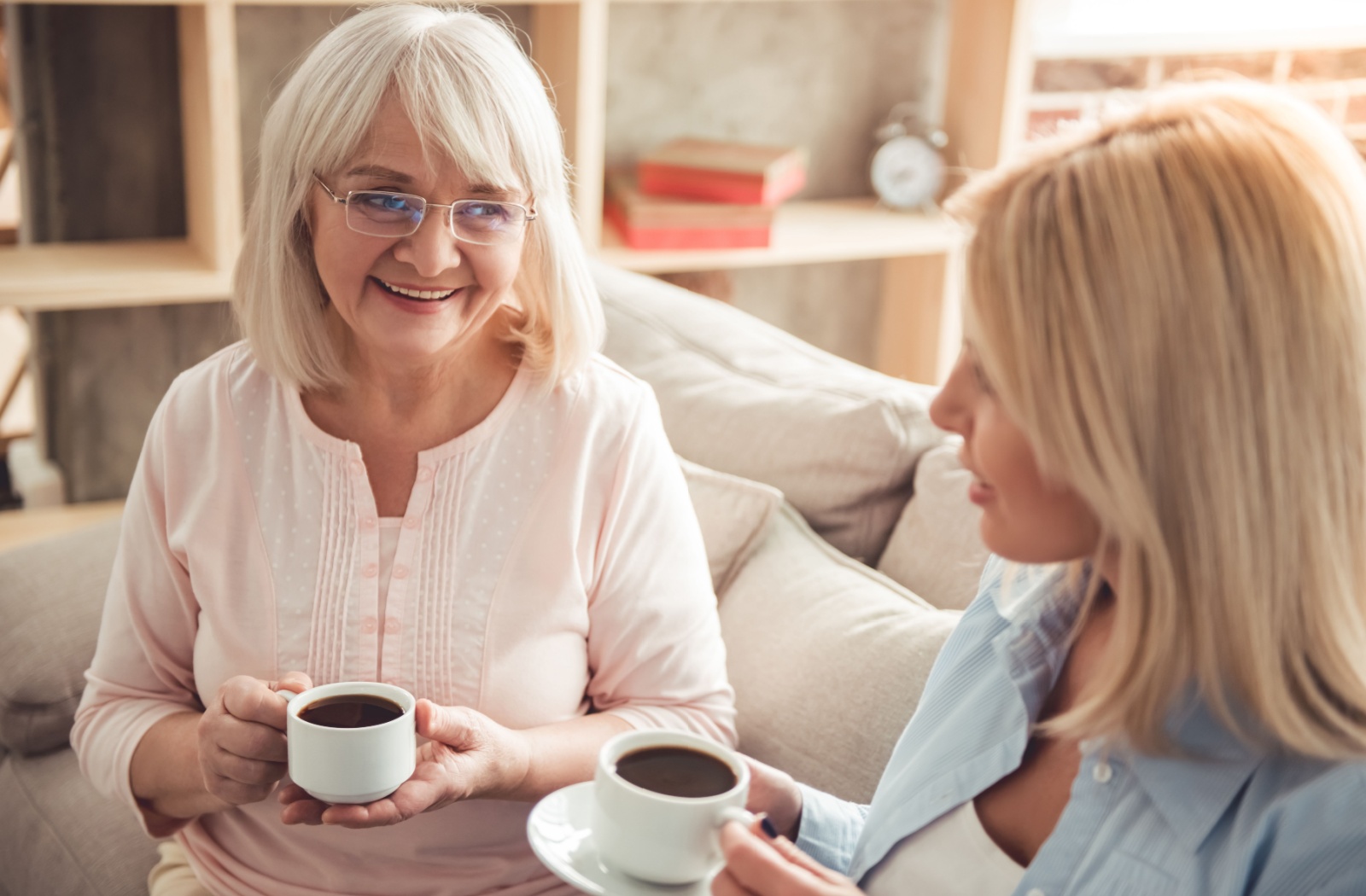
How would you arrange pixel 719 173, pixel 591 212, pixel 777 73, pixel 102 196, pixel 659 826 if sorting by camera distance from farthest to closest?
1. pixel 777 73
2. pixel 719 173
3. pixel 591 212
4. pixel 102 196
5. pixel 659 826

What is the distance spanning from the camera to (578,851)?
3.05ft

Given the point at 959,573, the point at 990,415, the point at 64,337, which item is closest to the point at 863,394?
the point at 959,573

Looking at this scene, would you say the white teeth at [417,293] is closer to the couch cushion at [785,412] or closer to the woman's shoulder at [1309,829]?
the couch cushion at [785,412]

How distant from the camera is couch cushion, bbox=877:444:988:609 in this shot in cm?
146

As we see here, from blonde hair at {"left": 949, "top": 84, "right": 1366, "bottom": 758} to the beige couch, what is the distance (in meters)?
0.58

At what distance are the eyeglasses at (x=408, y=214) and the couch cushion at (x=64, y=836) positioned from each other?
88cm

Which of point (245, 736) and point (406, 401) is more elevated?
point (406, 401)

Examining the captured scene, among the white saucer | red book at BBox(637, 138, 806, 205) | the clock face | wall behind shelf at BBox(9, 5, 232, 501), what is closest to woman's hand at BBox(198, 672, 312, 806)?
the white saucer

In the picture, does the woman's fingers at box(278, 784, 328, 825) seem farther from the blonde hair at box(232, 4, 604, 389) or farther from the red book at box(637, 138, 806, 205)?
the red book at box(637, 138, 806, 205)

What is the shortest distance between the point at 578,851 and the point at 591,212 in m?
1.81

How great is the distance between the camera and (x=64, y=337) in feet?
8.37

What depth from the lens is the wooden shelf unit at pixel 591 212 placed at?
7.20 ft

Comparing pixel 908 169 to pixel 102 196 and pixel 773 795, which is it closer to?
pixel 102 196

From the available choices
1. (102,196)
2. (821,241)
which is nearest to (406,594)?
(102,196)
